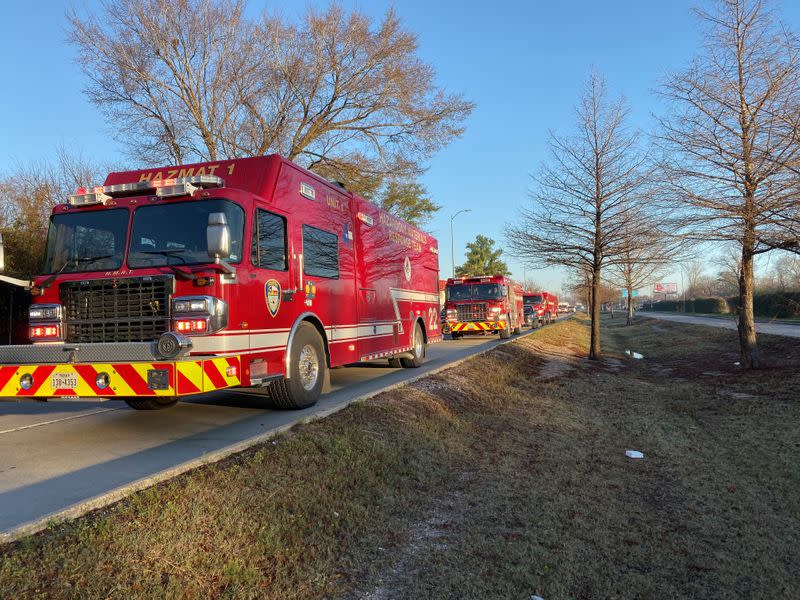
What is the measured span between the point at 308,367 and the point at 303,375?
0.61 ft

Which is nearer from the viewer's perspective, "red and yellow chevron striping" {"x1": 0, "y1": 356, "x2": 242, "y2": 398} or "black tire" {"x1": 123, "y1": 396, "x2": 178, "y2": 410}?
"red and yellow chevron striping" {"x1": 0, "y1": 356, "x2": 242, "y2": 398}

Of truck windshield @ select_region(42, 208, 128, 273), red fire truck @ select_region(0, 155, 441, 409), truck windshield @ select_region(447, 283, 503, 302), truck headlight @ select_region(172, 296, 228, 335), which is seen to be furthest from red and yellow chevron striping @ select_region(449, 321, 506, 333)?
truck headlight @ select_region(172, 296, 228, 335)

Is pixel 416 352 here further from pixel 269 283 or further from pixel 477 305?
pixel 477 305

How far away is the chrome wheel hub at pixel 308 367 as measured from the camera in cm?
737

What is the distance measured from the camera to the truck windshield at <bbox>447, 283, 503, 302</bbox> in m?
25.1

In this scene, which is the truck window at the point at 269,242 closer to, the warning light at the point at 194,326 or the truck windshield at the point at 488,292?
the warning light at the point at 194,326

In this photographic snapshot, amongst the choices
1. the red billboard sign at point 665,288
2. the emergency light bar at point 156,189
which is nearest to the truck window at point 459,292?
the emergency light bar at point 156,189

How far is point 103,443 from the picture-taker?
583cm

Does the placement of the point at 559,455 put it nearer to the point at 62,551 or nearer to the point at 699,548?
the point at 699,548

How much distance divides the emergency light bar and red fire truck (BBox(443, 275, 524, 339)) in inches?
771

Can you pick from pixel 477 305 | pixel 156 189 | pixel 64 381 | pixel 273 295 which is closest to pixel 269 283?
pixel 273 295

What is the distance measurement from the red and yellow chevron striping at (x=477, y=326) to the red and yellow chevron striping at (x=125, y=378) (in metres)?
19.9

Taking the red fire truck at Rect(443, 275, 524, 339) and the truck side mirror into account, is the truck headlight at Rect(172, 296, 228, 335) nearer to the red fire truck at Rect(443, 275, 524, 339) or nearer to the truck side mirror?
the truck side mirror

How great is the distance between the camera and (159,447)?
18.3ft
